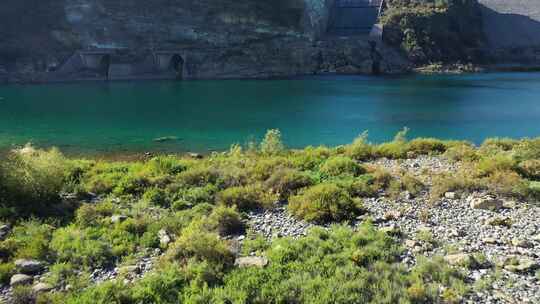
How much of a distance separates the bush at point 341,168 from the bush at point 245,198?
11.9 ft

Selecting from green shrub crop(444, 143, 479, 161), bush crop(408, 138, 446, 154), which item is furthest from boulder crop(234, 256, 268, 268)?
bush crop(408, 138, 446, 154)

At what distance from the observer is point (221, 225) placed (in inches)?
459

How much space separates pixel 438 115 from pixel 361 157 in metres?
24.6

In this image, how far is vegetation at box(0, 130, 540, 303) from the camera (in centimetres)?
842

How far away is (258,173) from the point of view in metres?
16.3

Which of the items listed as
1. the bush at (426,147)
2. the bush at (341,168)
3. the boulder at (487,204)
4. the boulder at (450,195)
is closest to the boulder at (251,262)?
the boulder at (487,204)

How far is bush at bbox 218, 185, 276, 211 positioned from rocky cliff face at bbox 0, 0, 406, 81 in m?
71.0

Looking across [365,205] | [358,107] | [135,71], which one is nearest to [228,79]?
[135,71]

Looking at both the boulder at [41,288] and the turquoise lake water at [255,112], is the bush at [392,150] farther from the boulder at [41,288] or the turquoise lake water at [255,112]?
the boulder at [41,288]

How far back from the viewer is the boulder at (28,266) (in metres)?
9.50

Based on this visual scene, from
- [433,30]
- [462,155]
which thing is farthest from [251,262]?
[433,30]

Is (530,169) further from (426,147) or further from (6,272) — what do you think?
(6,272)

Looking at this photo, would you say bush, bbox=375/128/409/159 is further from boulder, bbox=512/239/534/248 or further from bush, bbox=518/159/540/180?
boulder, bbox=512/239/534/248

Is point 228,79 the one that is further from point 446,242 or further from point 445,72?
point 446,242
